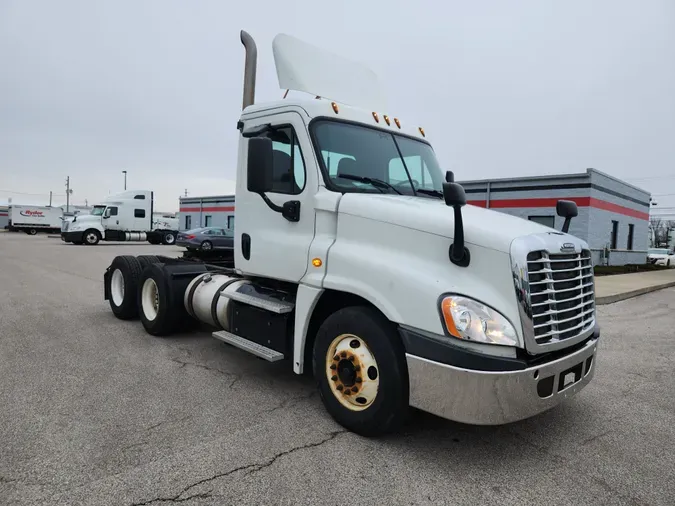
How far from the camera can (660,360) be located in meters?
5.99

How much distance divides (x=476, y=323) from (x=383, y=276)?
0.71m

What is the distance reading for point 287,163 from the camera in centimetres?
406

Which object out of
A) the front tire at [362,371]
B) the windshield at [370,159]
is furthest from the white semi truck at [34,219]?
the front tire at [362,371]

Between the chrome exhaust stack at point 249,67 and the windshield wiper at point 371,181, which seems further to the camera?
the chrome exhaust stack at point 249,67

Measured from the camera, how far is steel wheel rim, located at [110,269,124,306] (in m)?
7.17

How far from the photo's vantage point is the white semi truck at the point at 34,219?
5172 cm

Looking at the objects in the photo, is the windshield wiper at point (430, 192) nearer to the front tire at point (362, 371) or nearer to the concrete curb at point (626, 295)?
the front tire at point (362, 371)

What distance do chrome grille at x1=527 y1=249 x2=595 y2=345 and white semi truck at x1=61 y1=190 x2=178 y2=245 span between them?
101ft

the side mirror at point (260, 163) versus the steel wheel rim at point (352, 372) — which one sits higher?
the side mirror at point (260, 163)

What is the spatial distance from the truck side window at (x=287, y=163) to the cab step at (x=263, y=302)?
3.21 ft

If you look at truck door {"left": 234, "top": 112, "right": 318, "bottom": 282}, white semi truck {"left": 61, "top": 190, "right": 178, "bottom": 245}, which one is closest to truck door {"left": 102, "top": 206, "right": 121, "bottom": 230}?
white semi truck {"left": 61, "top": 190, "right": 178, "bottom": 245}

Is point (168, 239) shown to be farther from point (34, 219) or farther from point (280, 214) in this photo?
point (34, 219)

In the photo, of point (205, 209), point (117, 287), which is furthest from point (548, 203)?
point (205, 209)

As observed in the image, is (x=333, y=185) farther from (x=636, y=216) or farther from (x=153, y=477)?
(x=636, y=216)
